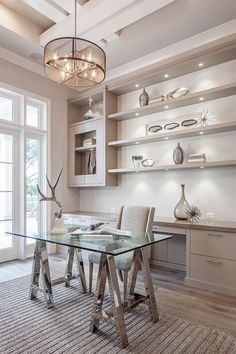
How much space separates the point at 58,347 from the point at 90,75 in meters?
2.45

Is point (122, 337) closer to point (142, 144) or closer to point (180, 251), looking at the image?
point (180, 251)

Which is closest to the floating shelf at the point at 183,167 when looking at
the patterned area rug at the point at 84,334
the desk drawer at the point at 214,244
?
the desk drawer at the point at 214,244

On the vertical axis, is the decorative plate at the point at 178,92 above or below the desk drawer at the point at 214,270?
above

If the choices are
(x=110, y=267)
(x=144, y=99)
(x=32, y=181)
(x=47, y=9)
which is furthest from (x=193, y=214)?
(x=47, y=9)

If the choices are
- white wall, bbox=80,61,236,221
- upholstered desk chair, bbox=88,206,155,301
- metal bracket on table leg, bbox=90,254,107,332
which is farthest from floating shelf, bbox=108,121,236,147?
metal bracket on table leg, bbox=90,254,107,332

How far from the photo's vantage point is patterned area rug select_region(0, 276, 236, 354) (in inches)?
73.0

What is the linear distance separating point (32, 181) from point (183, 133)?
2651 mm

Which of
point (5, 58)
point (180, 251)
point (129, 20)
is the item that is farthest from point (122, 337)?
point (5, 58)

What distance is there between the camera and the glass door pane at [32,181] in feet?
14.4

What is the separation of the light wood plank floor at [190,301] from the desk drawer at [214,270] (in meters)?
0.15

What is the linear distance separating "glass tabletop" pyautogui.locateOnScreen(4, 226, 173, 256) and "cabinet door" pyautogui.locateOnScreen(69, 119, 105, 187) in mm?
2031

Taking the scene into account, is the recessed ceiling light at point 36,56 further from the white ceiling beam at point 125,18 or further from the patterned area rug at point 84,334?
the patterned area rug at point 84,334

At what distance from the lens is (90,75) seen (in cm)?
271

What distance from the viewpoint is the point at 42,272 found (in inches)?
100
